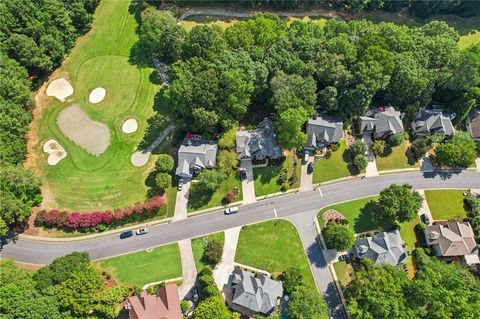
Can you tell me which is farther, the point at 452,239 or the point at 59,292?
the point at 452,239

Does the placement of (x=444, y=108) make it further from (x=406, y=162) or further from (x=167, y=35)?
(x=167, y=35)

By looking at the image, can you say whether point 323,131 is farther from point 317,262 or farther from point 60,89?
point 60,89

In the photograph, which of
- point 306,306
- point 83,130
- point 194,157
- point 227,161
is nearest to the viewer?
point 306,306

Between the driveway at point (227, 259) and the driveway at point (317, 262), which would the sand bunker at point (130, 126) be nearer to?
the driveway at point (227, 259)

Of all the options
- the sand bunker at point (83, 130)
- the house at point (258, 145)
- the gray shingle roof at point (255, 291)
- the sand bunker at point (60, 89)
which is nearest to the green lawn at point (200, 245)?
the gray shingle roof at point (255, 291)

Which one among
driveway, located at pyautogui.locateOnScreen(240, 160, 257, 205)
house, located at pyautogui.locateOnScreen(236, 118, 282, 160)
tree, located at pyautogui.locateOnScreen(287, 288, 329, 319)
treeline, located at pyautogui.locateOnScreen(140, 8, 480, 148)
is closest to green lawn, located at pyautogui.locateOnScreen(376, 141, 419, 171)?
treeline, located at pyautogui.locateOnScreen(140, 8, 480, 148)

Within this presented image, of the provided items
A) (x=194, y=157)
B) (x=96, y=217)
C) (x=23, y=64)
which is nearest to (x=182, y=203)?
(x=194, y=157)

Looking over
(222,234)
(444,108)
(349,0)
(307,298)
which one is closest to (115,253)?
(222,234)

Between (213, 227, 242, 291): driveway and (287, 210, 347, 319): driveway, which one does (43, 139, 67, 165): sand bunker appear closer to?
(213, 227, 242, 291): driveway
